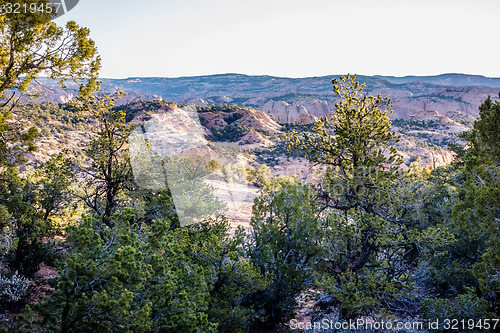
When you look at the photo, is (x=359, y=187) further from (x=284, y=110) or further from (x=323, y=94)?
(x=323, y=94)

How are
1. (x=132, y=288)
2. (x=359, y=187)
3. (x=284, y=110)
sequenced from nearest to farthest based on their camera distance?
(x=132, y=288) < (x=359, y=187) < (x=284, y=110)

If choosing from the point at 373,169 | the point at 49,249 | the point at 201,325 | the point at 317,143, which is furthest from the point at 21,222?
the point at 373,169

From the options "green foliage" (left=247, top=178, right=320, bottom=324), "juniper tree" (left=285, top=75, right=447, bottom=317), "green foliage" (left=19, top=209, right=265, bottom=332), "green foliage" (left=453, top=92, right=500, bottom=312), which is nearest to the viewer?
"green foliage" (left=19, top=209, right=265, bottom=332)

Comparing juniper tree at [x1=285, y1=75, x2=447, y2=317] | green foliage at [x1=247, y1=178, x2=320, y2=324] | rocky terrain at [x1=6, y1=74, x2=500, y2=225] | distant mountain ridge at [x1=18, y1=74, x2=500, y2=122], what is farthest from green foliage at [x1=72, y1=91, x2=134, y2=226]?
distant mountain ridge at [x1=18, y1=74, x2=500, y2=122]

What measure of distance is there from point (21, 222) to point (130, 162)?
9.97 feet

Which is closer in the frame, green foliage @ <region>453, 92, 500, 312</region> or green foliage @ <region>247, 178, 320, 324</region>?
green foliage @ <region>453, 92, 500, 312</region>

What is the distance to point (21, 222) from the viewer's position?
22.5 ft

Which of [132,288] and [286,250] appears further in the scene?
[286,250]

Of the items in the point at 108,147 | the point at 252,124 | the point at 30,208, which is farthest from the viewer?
the point at 252,124

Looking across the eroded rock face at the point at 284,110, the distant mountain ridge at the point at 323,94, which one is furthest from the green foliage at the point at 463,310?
the eroded rock face at the point at 284,110
